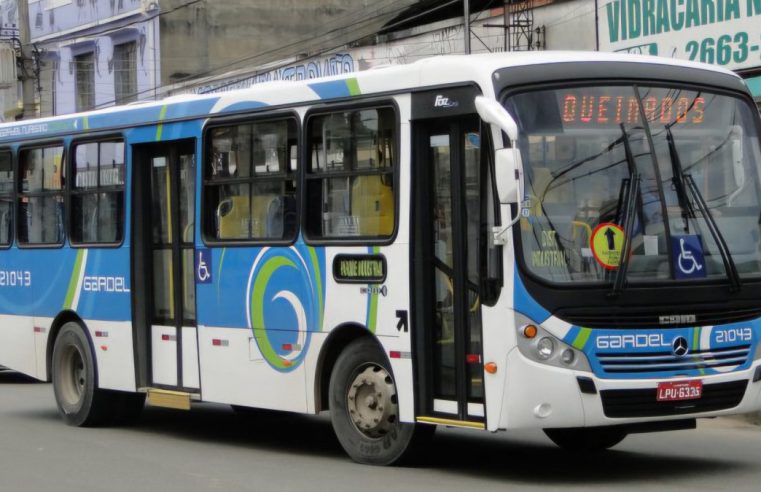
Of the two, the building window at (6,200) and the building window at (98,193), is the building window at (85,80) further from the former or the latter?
the building window at (98,193)

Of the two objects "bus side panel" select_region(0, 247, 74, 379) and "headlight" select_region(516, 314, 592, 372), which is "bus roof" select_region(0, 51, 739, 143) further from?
"headlight" select_region(516, 314, 592, 372)

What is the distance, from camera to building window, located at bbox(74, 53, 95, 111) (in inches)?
1577

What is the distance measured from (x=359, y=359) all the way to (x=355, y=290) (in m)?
0.53

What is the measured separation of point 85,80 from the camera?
40406 millimetres

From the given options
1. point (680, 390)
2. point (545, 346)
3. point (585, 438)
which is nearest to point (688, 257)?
point (680, 390)

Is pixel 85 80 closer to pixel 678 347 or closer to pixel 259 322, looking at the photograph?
pixel 259 322

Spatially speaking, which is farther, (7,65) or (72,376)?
(7,65)

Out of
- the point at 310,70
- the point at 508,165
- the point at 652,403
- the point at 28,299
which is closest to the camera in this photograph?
the point at 508,165

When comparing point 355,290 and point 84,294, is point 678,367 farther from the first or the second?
point 84,294

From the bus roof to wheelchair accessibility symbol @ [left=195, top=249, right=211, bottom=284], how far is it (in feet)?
4.06

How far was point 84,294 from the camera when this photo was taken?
47.2 feet

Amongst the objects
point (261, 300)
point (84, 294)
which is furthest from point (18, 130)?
point (261, 300)

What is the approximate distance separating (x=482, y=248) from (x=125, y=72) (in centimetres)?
3027

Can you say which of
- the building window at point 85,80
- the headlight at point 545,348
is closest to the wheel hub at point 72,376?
the headlight at point 545,348
